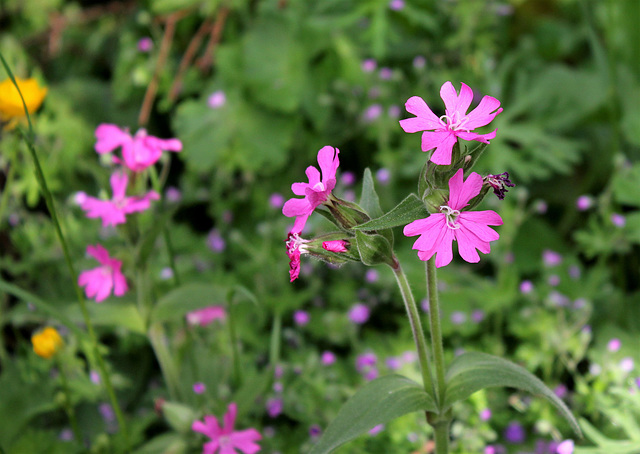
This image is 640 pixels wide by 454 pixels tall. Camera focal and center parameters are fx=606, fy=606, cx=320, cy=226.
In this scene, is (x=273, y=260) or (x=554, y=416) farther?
(x=273, y=260)

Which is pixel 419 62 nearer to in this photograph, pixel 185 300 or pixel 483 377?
pixel 185 300

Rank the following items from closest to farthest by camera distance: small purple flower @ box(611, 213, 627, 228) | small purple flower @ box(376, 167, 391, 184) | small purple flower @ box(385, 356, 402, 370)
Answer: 1. small purple flower @ box(385, 356, 402, 370)
2. small purple flower @ box(611, 213, 627, 228)
3. small purple flower @ box(376, 167, 391, 184)

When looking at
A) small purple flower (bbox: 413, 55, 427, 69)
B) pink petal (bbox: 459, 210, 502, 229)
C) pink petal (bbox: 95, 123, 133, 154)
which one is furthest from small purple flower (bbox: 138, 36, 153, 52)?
pink petal (bbox: 459, 210, 502, 229)

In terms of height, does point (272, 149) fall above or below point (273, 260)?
above

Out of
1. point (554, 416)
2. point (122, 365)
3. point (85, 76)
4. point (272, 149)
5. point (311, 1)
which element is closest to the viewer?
point (554, 416)

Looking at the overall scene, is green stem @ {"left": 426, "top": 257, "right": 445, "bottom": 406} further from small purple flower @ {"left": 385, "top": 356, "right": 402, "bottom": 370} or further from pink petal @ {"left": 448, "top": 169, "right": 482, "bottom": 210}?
small purple flower @ {"left": 385, "top": 356, "right": 402, "bottom": 370}

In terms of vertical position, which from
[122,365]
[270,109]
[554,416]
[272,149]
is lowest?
[554,416]

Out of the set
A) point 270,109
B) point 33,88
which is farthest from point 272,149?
point 33,88

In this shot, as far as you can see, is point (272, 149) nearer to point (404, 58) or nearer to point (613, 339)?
point (404, 58)
